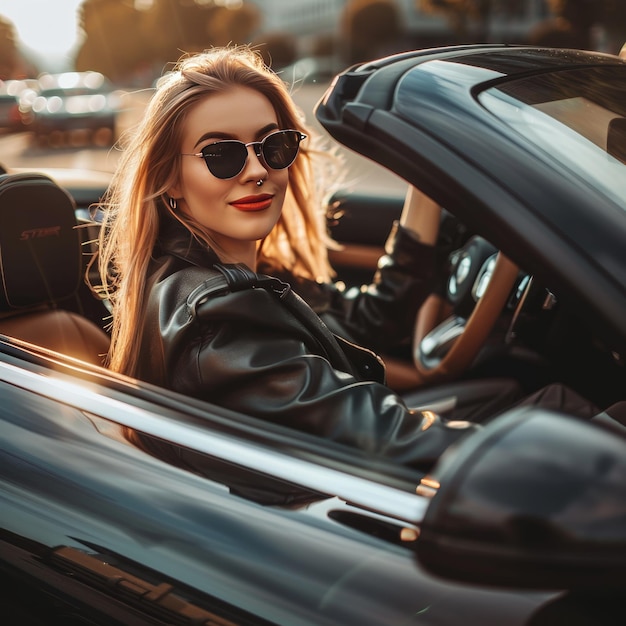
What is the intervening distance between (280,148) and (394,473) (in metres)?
0.88

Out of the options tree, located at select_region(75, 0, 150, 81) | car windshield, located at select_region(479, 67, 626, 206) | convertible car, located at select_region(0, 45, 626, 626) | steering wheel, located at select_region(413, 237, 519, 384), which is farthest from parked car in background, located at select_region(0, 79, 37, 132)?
tree, located at select_region(75, 0, 150, 81)

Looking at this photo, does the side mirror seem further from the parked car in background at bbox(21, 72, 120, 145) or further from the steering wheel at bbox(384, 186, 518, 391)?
the parked car in background at bbox(21, 72, 120, 145)

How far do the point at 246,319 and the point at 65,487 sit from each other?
0.42m

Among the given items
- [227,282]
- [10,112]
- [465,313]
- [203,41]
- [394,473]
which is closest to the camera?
[394,473]

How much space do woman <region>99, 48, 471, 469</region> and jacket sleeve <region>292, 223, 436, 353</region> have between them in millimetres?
446

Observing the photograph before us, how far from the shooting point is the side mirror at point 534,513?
0.87 m

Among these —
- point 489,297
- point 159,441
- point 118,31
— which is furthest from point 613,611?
point 118,31

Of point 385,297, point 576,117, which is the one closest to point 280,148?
point 576,117

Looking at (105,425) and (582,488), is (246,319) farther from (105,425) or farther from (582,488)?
(582,488)

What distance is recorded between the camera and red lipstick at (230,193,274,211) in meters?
1.79

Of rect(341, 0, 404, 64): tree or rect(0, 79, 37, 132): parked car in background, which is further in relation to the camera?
rect(341, 0, 404, 64): tree

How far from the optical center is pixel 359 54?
5184 centimetres

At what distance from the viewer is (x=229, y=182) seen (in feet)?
5.83

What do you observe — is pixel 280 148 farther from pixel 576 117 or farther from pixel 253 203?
pixel 576 117
